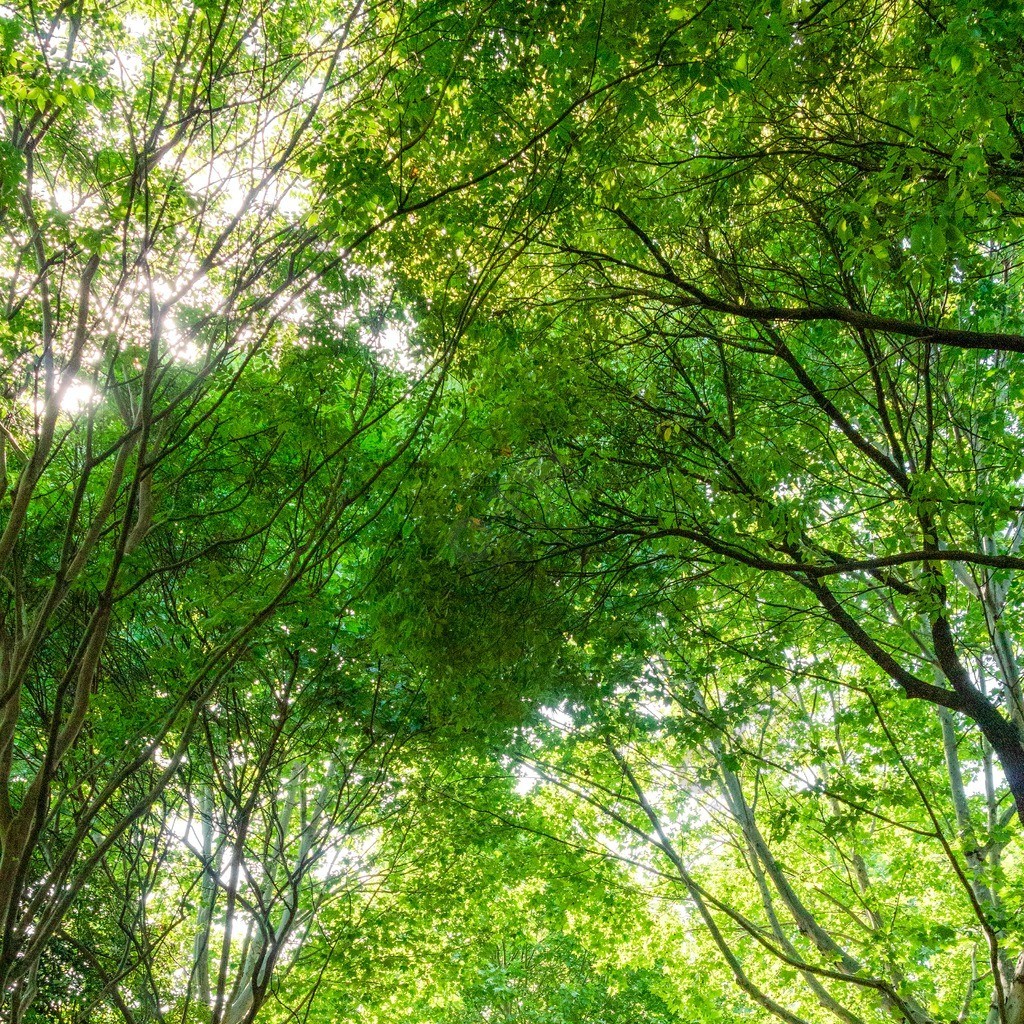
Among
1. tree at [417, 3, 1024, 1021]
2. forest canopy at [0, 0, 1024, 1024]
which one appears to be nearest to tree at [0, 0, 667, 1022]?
forest canopy at [0, 0, 1024, 1024]

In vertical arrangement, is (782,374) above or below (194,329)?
above

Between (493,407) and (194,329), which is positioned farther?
(493,407)

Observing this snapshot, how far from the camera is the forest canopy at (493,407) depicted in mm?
2879

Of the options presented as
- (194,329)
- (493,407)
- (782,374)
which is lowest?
(194,329)

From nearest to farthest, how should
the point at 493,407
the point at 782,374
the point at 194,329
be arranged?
the point at 194,329 < the point at 493,407 < the point at 782,374

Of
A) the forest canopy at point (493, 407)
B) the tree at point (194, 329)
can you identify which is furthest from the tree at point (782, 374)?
the tree at point (194, 329)

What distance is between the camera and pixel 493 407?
15.5 ft

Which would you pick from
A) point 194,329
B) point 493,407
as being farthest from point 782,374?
point 194,329

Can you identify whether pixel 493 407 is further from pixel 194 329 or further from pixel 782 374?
pixel 194 329

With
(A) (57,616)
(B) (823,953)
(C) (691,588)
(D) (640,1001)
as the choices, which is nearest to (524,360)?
(C) (691,588)

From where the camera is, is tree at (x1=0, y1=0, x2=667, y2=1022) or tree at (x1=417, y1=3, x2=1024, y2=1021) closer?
tree at (x1=0, y1=0, x2=667, y2=1022)

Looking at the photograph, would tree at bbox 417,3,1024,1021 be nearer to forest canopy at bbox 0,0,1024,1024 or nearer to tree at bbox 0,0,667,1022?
forest canopy at bbox 0,0,1024,1024

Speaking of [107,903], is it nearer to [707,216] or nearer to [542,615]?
[542,615]

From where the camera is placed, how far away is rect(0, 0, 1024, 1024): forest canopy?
2.88m
